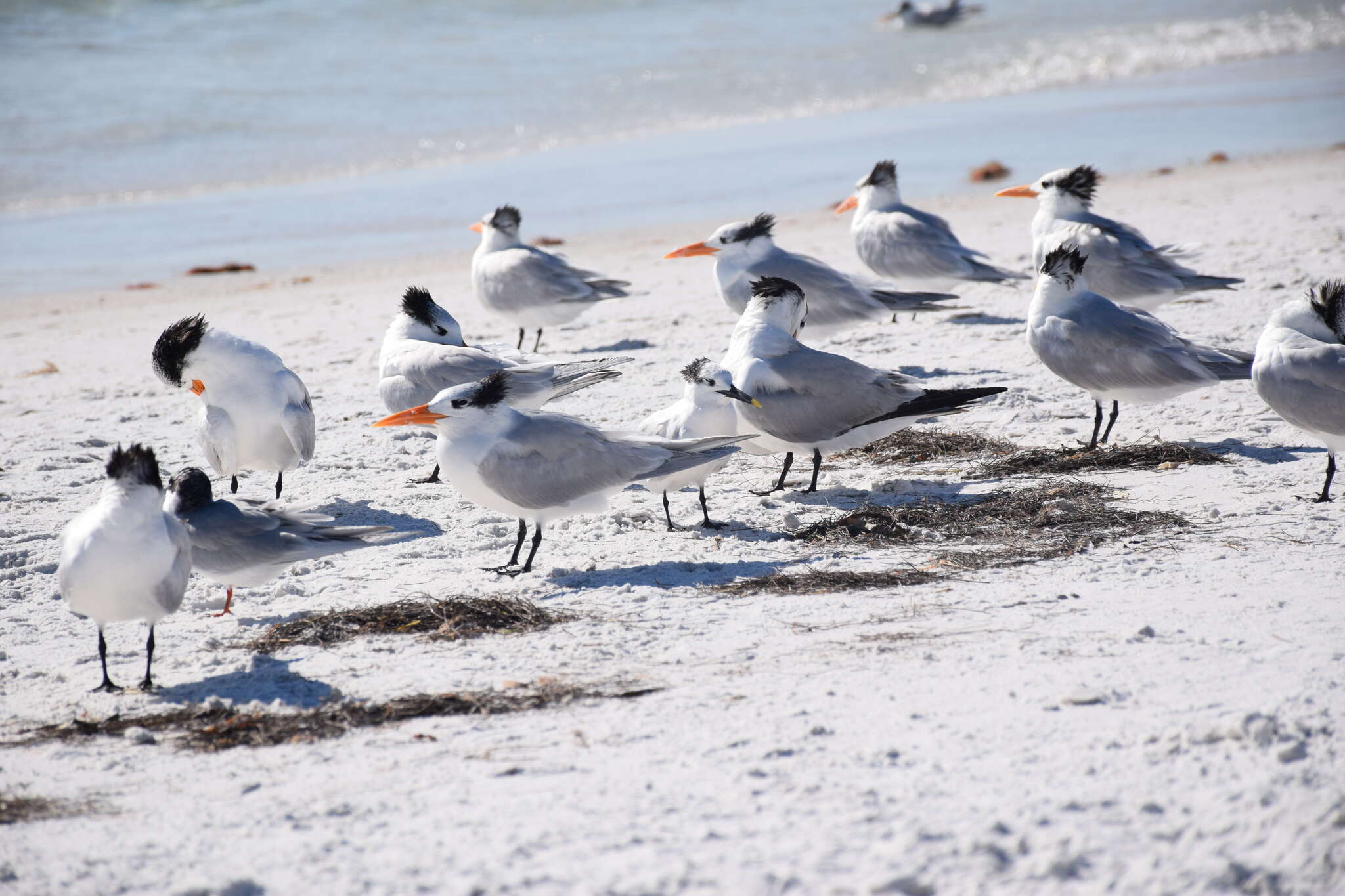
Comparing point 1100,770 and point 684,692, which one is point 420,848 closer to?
point 684,692

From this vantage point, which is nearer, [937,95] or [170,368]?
[170,368]

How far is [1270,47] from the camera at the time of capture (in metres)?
24.2

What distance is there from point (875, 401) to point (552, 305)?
368cm

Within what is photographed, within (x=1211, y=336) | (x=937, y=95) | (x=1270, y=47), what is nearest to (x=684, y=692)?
(x=1211, y=336)

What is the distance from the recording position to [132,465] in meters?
3.69

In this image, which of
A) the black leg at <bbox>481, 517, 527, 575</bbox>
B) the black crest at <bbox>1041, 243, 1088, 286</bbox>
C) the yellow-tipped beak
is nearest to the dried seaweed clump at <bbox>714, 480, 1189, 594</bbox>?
the black leg at <bbox>481, 517, 527, 575</bbox>

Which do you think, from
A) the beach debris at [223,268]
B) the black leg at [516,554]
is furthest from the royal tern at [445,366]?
the beach debris at [223,268]

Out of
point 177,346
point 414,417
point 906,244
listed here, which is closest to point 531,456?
point 414,417

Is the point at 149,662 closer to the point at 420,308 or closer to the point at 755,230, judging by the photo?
the point at 420,308

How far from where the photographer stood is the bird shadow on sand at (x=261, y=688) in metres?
3.59

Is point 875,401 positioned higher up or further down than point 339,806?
higher up

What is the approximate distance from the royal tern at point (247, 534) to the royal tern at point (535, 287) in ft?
14.2

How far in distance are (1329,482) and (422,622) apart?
347 cm

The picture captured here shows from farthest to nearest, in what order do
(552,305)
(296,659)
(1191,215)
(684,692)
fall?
(1191,215) < (552,305) < (296,659) < (684,692)
